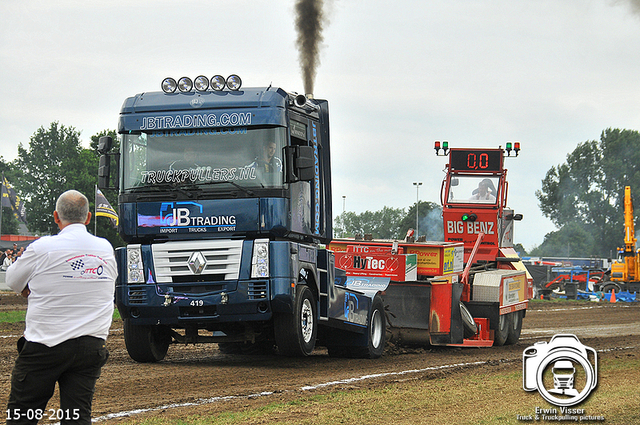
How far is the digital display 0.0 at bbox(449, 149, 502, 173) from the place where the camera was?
1788 cm

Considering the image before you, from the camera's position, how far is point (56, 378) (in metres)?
4.72

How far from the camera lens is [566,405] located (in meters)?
7.78

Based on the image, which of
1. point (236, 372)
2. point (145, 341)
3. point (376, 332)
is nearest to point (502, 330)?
point (376, 332)

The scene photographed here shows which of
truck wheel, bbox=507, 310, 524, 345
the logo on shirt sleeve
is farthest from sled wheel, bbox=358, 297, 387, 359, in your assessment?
the logo on shirt sleeve

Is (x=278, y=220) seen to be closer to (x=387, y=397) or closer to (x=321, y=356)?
(x=387, y=397)

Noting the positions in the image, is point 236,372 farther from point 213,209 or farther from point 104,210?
point 104,210

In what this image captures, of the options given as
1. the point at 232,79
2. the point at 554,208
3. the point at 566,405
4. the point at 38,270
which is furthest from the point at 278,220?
the point at 554,208

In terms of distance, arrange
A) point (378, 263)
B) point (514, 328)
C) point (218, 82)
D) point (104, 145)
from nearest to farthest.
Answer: point (104, 145) < point (218, 82) < point (378, 263) < point (514, 328)

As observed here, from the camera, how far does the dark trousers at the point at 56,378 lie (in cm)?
464

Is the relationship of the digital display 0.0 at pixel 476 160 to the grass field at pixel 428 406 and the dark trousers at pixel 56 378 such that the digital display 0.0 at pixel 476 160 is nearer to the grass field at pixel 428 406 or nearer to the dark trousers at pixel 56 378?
the grass field at pixel 428 406

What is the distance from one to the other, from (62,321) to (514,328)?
43.7ft

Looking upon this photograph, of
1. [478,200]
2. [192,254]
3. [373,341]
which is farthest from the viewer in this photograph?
[478,200]

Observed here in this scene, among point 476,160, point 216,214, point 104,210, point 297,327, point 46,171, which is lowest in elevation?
point 297,327

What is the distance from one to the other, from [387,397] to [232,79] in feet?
15.9
